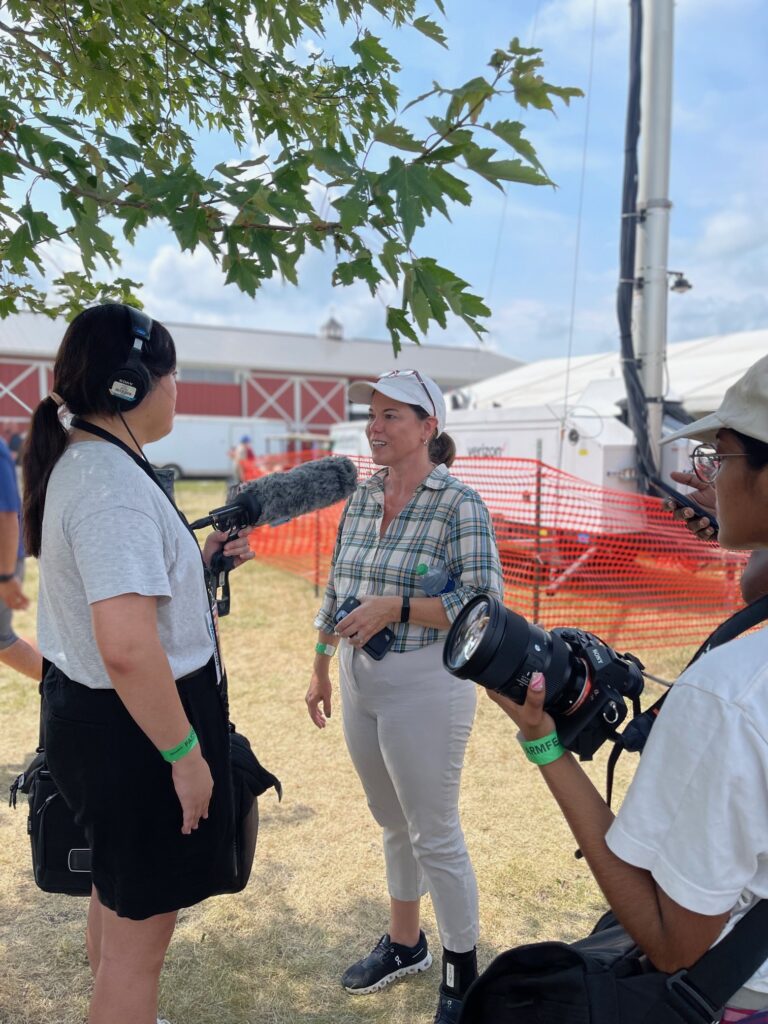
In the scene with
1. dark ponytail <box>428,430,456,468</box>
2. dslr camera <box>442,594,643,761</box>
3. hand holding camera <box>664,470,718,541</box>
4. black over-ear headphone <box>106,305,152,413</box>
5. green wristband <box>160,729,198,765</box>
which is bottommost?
green wristband <box>160,729,198,765</box>

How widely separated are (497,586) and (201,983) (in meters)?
1.84

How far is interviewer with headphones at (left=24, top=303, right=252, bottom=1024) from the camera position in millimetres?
1618

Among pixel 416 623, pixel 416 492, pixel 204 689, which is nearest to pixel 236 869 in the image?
pixel 204 689

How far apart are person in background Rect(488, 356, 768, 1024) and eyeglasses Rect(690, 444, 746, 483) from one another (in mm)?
19

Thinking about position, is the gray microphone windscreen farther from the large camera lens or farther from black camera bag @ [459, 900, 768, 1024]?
black camera bag @ [459, 900, 768, 1024]

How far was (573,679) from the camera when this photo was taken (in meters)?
1.34

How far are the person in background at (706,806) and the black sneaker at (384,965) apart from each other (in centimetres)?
187

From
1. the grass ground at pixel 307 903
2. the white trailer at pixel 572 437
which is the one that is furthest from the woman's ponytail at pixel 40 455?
the white trailer at pixel 572 437

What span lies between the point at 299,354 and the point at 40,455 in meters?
40.1

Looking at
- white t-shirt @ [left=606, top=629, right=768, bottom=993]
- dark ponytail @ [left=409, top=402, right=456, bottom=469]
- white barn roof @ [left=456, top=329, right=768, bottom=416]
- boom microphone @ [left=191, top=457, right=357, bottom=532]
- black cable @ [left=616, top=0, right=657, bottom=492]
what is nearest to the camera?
white t-shirt @ [left=606, top=629, right=768, bottom=993]

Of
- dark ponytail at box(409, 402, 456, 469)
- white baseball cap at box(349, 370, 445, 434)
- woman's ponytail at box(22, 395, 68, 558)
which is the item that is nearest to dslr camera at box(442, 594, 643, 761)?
woman's ponytail at box(22, 395, 68, 558)

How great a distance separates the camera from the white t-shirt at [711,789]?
1.05 m

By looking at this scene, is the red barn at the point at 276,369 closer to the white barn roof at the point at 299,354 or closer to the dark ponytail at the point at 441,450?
the white barn roof at the point at 299,354

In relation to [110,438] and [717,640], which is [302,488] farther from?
[717,640]
